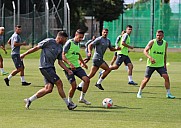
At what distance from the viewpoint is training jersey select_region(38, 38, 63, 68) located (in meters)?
13.0

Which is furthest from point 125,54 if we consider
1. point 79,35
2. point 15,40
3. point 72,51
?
point 79,35

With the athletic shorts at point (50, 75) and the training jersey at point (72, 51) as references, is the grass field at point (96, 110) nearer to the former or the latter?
the athletic shorts at point (50, 75)

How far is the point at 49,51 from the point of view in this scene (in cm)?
1302

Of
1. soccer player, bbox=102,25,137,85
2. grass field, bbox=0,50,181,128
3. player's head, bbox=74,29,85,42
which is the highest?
player's head, bbox=74,29,85,42

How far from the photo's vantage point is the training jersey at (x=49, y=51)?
1299 centimetres

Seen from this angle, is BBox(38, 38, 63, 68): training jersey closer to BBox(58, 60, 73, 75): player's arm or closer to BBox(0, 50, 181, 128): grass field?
BBox(58, 60, 73, 75): player's arm

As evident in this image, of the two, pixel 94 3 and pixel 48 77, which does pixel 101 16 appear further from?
pixel 48 77

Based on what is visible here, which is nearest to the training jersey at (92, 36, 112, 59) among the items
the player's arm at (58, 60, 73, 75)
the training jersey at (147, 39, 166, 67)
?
the training jersey at (147, 39, 166, 67)

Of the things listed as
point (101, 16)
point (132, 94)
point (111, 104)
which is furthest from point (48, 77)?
point (101, 16)

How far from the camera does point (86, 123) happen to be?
1105cm

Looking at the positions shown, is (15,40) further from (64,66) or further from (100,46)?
(64,66)

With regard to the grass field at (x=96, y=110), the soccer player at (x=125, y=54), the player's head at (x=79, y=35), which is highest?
the player's head at (x=79, y=35)

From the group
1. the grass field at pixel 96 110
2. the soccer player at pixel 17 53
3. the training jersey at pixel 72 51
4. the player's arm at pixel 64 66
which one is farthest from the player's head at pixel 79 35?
the soccer player at pixel 17 53

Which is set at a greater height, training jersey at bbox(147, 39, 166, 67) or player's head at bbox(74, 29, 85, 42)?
player's head at bbox(74, 29, 85, 42)
